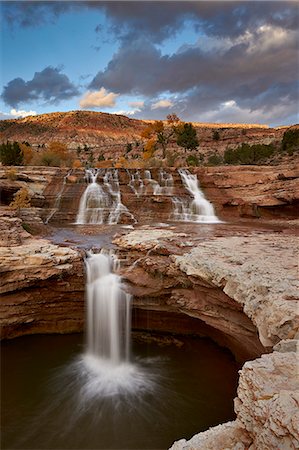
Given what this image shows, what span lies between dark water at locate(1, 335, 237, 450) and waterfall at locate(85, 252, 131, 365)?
17.6 inches

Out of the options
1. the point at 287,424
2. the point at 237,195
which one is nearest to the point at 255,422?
the point at 287,424

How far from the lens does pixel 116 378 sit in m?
6.99

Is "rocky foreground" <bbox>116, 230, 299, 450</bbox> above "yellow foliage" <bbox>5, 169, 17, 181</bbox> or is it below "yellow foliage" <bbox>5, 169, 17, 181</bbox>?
below

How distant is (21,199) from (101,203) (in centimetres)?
407

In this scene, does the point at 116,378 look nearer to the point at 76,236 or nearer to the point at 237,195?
the point at 76,236

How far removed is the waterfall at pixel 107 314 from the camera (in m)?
7.79

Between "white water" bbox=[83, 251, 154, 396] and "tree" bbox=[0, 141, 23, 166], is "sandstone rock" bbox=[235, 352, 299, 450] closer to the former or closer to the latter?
"white water" bbox=[83, 251, 154, 396]

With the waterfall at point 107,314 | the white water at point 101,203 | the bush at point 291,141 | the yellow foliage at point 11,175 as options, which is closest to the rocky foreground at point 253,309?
the waterfall at point 107,314

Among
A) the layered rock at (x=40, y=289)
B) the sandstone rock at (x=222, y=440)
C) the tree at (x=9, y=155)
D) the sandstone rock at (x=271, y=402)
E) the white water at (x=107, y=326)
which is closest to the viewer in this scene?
the sandstone rock at (x=271, y=402)

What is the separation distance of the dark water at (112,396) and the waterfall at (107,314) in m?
0.45

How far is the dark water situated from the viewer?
216 inches

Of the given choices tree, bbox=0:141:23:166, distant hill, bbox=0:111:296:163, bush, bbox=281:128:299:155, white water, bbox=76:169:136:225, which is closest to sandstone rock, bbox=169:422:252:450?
white water, bbox=76:169:136:225

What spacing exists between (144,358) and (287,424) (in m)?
6.04

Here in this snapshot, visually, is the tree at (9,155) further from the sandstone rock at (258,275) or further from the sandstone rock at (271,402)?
the sandstone rock at (271,402)
